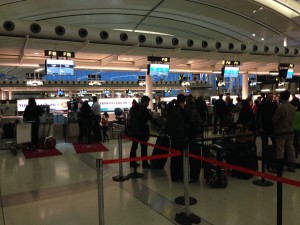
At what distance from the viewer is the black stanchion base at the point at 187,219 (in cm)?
354

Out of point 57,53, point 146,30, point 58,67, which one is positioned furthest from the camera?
point 146,30

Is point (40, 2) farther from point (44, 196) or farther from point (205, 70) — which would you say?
point (205, 70)

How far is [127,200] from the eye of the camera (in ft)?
14.5

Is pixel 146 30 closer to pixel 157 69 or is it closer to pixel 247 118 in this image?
pixel 157 69

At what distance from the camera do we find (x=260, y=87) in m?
39.2

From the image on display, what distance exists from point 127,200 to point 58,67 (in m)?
6.96

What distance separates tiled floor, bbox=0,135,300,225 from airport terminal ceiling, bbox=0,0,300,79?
13.9ft

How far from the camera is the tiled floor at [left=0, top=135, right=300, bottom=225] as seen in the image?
3.73 metres

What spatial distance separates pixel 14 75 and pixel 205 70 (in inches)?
1024

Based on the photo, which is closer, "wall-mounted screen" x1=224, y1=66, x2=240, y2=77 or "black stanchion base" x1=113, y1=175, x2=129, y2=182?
"black stanchion base" x1=113, y1=175, x2=129, y2=182

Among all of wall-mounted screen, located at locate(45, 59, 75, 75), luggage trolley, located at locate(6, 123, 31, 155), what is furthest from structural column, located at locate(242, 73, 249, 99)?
luggage trolley, located at locate(6, 123, 31, 155)

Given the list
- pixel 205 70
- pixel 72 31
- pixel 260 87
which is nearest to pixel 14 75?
pixel 205 70

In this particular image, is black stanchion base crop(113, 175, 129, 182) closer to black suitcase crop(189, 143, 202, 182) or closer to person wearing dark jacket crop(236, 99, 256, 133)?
black suitcase crop(189, 143, 202, 182)

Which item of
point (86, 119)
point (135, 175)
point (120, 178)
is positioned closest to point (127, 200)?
point (120, 178)
